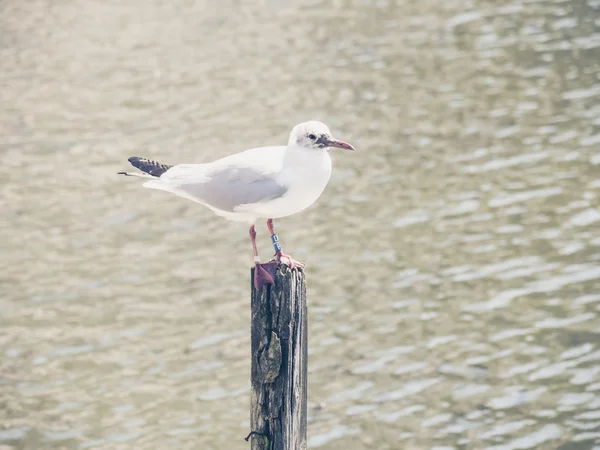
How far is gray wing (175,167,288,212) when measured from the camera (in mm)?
6949

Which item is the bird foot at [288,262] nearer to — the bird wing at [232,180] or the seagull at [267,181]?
the seagull at [267,181]

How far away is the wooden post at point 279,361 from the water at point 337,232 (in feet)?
13.6

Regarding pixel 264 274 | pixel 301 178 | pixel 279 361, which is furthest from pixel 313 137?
pixel 279 361

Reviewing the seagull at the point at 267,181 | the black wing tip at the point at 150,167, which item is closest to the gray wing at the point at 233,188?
the seagull at the point at 267,181

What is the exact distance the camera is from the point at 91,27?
87.9ft

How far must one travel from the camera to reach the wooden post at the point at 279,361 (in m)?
6.78

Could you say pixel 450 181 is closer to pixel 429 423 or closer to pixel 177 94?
pixel 429 423

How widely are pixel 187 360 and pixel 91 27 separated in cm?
1619

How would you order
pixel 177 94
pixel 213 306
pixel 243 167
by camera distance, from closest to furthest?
pixel 243 167
pixel 213 306
pixel 177 94

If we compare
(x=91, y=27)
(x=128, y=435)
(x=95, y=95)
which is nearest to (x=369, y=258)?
(x=128, y=435)

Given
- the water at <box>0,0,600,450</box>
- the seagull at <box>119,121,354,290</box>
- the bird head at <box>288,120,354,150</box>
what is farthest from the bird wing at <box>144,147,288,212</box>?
the water at <box>0,0,600,450</box>

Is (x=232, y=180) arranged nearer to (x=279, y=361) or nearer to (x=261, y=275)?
(x=261, y=275)

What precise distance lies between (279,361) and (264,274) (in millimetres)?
618

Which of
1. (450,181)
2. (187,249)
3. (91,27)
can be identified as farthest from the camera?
(91,27)
